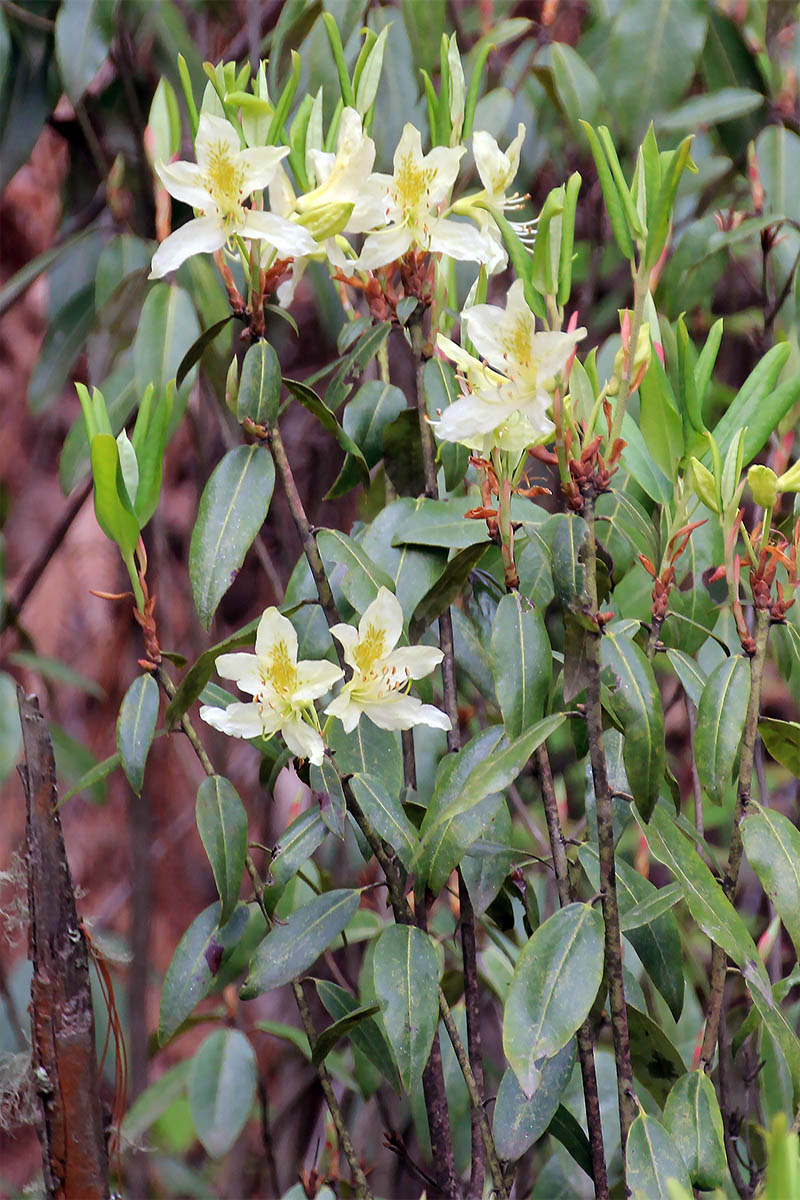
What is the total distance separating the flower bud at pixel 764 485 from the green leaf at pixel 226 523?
24 cm

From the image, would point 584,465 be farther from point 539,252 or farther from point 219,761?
point 219,761

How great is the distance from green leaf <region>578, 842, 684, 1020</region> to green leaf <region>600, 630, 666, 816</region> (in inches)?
4.0

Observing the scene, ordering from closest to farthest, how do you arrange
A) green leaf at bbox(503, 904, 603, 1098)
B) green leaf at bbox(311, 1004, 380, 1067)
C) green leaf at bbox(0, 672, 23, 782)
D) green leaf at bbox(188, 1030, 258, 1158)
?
green leaf at bbox(503, 904, 603, 1098)
green leaf at bbox(311, 1004, 380, 1067)
green leaf at bbox(188, 1030, 258, 1158)
green leaf at bbox(0, 672, 23, 782)

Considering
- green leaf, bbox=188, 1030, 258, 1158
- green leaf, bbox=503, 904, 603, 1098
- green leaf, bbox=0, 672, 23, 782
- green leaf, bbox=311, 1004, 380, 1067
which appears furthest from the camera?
green leaf, bbox=0, 672, 23, 782

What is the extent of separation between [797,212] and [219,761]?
81 centimetres

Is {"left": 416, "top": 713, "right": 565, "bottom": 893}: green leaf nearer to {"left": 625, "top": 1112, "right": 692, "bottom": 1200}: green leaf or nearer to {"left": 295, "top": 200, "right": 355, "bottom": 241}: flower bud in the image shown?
{"left": 625, "top": 1112, "right": 692, "bottom": 1200}: green leaf

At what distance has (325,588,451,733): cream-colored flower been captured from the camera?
560 millimetres

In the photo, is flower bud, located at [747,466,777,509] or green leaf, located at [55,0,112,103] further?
green leaf, located at [55,0,112,103]

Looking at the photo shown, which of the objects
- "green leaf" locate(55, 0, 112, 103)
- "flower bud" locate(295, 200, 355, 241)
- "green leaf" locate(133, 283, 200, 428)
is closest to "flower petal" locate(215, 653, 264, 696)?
"flower bud" locate(295, 200, 355, 241)

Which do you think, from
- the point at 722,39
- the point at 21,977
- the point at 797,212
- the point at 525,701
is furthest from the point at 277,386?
the point at 21,977

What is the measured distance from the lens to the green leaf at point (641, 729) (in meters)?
0.52

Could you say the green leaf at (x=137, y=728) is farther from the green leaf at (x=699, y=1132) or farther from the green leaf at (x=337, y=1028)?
the green leaf at (x=699, y=1132)

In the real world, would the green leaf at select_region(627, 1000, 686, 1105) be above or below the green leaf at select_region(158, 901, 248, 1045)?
below

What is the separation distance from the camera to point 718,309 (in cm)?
162
